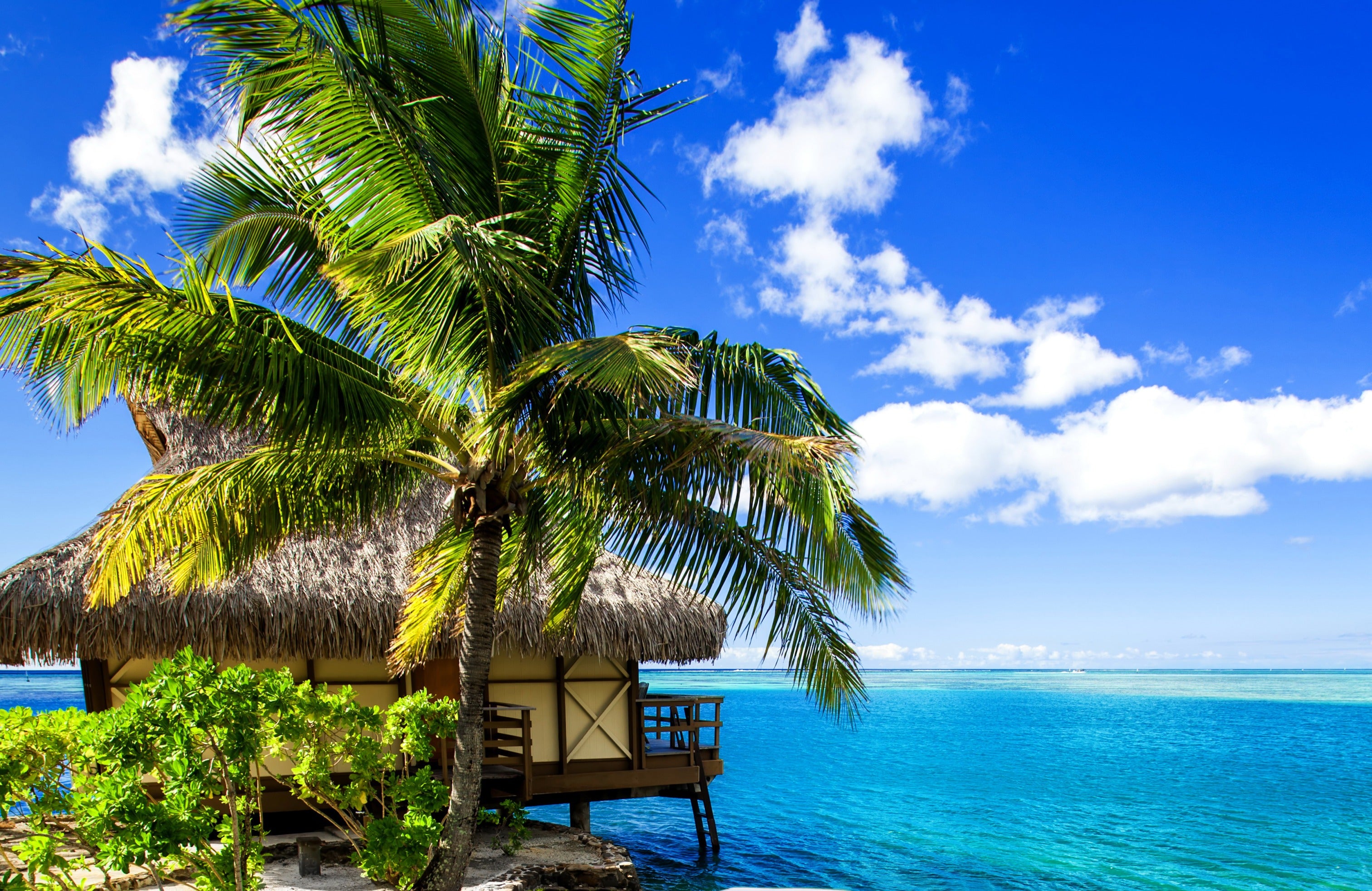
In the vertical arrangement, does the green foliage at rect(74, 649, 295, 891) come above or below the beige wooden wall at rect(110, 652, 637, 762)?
above

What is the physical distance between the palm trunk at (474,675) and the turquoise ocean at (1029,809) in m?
5.71

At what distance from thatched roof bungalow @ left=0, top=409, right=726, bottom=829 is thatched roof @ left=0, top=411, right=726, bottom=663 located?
12 millimetres

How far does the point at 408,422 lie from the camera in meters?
5.22

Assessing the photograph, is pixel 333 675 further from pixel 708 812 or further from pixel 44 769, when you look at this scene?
pixel 708 812

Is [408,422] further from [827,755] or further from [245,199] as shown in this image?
[827,755]

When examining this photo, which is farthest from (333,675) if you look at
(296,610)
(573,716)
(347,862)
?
(573,716)

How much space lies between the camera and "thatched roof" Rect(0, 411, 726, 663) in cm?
720

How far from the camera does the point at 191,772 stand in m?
3.72

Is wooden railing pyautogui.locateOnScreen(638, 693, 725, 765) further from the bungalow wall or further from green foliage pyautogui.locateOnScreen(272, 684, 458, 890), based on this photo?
green foliage pyautogui.locateOnScreen(272, 684, 458, 890)

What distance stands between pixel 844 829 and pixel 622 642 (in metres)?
9.10

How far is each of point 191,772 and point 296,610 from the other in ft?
13.6

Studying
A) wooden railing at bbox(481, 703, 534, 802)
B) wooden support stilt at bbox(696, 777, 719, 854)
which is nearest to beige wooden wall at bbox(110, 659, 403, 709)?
wooden railing at bbox(481, 703, 534, 802)

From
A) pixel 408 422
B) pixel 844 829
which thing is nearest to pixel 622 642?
pixel 408 422

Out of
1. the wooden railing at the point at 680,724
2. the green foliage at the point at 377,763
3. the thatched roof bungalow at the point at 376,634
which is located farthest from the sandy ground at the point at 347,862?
the wooden railing at the point at 680,724
